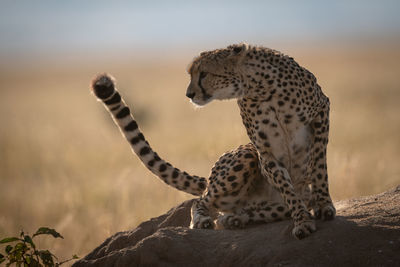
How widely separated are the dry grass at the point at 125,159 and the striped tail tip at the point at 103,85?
5.93ft

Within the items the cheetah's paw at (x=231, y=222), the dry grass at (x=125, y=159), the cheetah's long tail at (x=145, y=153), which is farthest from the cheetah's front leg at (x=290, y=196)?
the dry grass at (x=125, y=159)

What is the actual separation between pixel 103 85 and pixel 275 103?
4.69 feet

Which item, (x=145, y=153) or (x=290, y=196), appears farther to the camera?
(x=145, y=153)

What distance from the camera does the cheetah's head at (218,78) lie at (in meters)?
4.29

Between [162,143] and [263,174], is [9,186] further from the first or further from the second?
[263,174]

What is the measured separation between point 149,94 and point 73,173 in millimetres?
12760

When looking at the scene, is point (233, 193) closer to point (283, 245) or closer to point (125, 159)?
point (283, 245)

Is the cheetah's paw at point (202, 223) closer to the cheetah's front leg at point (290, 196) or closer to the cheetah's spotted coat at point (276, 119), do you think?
the cheetah's spotted coat at point (276, 119)

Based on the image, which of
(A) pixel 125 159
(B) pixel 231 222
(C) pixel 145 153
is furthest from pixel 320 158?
(A) pixel 125 159

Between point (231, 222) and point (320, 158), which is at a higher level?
point (320, 158)

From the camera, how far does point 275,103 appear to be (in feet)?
14.0

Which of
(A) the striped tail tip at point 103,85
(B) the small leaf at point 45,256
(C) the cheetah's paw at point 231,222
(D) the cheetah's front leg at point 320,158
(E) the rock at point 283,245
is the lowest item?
(E) the rock at point 283,245

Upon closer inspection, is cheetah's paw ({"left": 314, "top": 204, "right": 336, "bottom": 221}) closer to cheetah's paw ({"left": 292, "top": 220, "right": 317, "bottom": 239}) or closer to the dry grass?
cheetah's paw ({"left": 292, "top": 220, "right": 317, "bottom": 239})

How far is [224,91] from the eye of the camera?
14.1 feet
